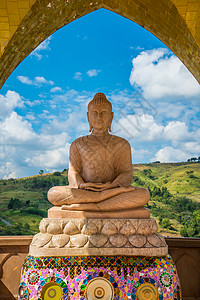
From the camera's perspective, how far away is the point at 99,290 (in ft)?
7.45

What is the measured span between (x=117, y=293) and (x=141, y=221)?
0.66 meters

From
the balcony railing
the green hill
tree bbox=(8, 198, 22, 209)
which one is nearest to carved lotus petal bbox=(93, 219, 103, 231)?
the balcony railing

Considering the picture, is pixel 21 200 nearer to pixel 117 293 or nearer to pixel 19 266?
pixel 19 266

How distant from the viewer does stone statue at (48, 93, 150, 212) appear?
2676mm

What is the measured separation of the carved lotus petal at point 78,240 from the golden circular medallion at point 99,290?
0.32m

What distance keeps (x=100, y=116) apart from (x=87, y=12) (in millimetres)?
2196

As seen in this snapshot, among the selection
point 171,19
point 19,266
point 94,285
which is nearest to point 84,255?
point 94,285

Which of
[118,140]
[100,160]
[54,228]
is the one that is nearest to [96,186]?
[100,160]

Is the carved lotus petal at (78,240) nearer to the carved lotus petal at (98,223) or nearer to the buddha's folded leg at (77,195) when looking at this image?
the carved lotus petal at (98,223)

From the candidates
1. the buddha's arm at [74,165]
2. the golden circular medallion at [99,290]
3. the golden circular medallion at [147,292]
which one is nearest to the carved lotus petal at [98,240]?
the golden circular medallion at [99,290]

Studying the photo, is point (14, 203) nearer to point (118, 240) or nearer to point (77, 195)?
point (77, 195)

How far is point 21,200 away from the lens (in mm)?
7176

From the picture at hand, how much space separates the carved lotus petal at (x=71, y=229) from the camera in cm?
246

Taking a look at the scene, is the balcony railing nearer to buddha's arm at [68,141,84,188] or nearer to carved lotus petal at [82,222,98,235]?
buddha's arm at [68,141,84,188]
